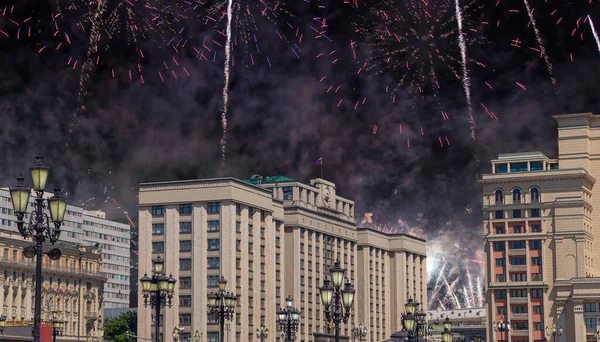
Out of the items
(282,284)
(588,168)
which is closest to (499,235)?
(588,168)

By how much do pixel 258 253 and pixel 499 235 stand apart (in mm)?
34053

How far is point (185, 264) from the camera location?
155500 millimetres

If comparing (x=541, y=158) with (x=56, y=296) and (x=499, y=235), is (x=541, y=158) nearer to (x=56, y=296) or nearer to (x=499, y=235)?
(x=499, y=235)

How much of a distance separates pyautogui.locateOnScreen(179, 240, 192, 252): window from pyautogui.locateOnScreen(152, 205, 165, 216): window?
524 centimetres

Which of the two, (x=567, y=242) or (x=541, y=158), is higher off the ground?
(x=541, y=158)

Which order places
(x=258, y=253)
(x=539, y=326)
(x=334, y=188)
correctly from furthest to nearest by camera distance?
(x=334, y=188) → (x=258, y=253) → (x=539, y=326)

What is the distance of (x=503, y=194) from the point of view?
158 metres

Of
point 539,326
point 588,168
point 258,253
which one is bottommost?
point 539,326

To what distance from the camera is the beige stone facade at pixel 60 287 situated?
144750mm

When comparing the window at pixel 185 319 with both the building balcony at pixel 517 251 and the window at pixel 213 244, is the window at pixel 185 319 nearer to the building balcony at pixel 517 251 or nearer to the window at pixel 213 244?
the window at pixel 213 244

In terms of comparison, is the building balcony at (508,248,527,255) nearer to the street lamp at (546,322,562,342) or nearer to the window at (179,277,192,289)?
the street lamp at (546,322,562,342)

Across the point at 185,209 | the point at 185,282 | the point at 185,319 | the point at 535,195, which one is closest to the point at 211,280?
the point at 185,282

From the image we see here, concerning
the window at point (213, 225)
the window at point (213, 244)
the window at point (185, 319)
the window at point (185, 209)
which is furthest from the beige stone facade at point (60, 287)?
the window at point (213, 225)

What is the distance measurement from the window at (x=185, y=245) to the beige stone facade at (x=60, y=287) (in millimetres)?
17616
